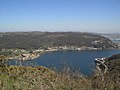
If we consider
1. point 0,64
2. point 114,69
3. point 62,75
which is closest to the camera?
point 114,69

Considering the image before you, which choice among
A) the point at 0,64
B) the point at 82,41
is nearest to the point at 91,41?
the point at 82,41

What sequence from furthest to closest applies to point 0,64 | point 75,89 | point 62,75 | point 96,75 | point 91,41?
point 91,41 < point 0,64 < point 62,75 < point 96,75 < point 75,89

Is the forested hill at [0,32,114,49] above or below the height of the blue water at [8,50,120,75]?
below

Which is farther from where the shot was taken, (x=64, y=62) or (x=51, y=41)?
(x=51, y=41)

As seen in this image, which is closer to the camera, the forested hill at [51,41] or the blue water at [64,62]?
the blue water at [64,62]

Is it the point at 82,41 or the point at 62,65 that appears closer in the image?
the point at 62,65

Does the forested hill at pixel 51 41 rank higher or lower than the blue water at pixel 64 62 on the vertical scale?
lower

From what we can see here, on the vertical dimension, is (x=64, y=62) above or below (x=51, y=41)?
above

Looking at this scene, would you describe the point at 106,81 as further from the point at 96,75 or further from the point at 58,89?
the point at 58,89

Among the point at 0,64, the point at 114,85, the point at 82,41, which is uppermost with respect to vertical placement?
the point at 114,85

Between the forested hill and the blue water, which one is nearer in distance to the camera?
the blue water

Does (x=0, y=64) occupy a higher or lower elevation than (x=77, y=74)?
lower
